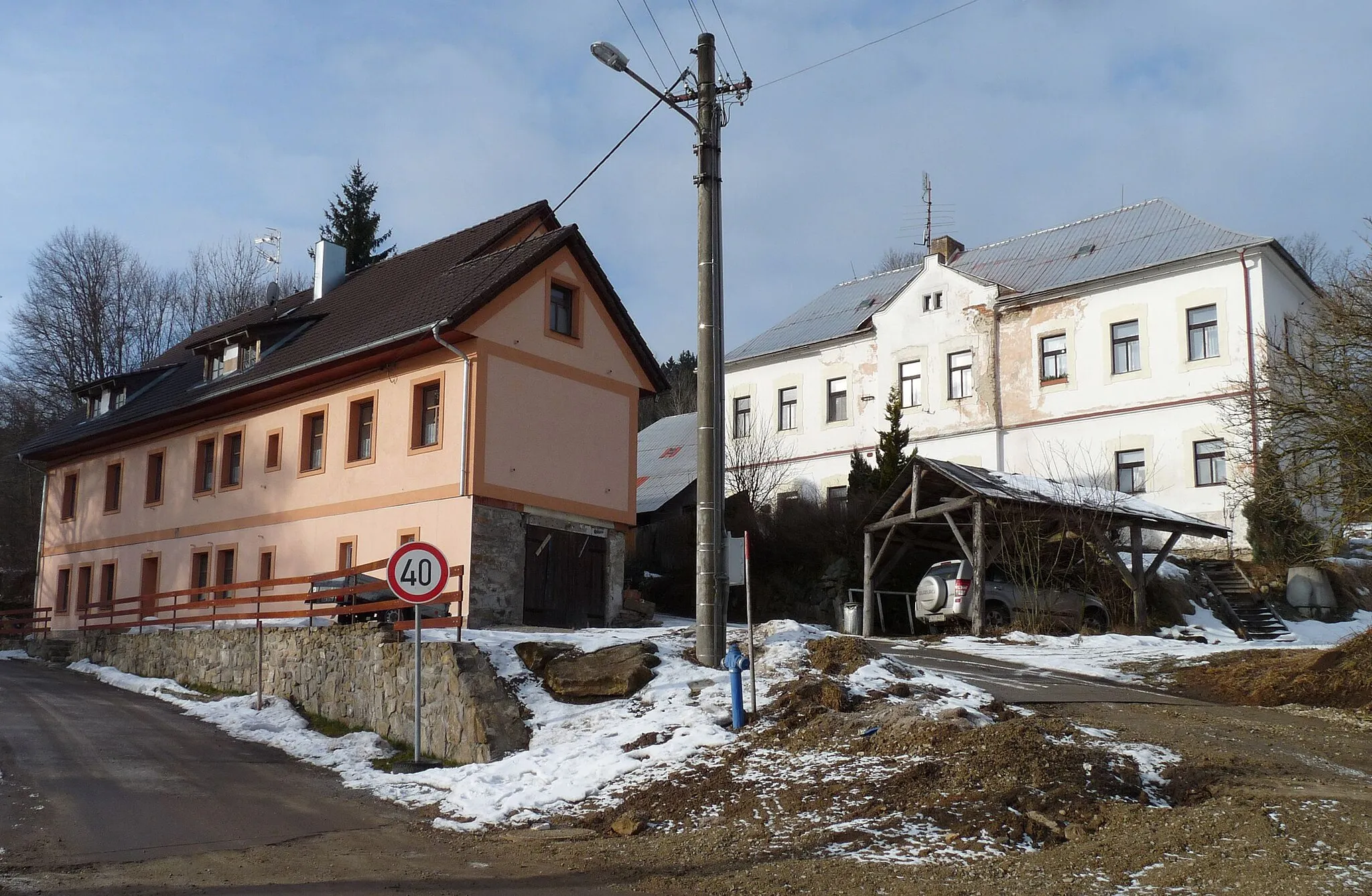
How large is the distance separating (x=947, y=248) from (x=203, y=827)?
37.7 m

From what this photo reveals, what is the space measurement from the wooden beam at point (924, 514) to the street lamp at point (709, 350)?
1114cm

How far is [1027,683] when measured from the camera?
603 inches

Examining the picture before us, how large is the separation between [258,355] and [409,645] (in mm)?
16696

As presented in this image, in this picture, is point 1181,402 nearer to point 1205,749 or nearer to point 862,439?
point 862,439

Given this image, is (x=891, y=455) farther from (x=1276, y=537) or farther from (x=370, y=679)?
(x=370, y=679)

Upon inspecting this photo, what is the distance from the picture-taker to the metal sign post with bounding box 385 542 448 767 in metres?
13.2

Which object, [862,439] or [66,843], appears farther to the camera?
[862,439]

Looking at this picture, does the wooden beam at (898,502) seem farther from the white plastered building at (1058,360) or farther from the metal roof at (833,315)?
the metal roof at (833,315)

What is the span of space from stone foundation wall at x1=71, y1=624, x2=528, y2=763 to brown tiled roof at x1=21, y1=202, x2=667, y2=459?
266 inches

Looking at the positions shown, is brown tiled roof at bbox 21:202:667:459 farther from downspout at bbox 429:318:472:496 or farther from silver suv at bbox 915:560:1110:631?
silver suv at bbox 915:560:1110:631

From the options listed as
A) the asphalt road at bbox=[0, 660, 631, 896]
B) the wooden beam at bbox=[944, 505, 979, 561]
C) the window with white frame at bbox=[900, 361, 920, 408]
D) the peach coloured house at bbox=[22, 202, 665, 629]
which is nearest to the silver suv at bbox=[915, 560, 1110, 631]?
the wooden beam at bbox=[944, 505, 979, 561]

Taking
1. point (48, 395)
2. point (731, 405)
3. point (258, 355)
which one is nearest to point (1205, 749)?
point (258, 355)

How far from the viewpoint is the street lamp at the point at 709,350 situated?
1360 centimetres

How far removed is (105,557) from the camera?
33188 mm
